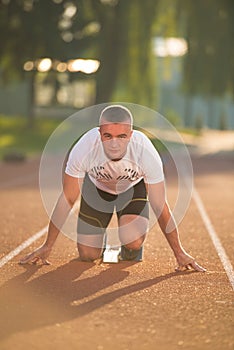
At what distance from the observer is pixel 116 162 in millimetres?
8000

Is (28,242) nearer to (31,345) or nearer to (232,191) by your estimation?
(31,345)

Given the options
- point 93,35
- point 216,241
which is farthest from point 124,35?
point 216,241

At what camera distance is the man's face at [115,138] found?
7.63 m

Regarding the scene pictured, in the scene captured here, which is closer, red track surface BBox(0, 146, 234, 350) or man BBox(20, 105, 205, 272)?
red track surface BBox(0, 146, 234, 350)

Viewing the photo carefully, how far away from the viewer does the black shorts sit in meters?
8.68

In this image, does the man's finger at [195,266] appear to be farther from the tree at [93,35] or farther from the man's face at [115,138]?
the tree at [93,35]

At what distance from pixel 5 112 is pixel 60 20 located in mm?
26587

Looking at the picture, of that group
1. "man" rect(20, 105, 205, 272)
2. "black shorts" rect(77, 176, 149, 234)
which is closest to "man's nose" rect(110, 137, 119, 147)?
"man" rect(20, 105, 205, 272)

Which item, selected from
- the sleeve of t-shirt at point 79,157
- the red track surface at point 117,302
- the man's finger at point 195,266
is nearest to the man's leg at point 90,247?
the red track surface at point 117,302

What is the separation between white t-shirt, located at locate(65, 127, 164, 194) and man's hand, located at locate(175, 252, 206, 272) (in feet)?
2.51

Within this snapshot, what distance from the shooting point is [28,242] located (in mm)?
10016

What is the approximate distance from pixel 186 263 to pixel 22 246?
94.5 inches

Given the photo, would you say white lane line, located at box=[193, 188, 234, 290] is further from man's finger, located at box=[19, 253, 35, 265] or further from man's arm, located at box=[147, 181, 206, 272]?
man's finger, located at box=[19, 253, 35, 265]

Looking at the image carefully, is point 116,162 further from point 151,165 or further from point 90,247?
point 90,247
